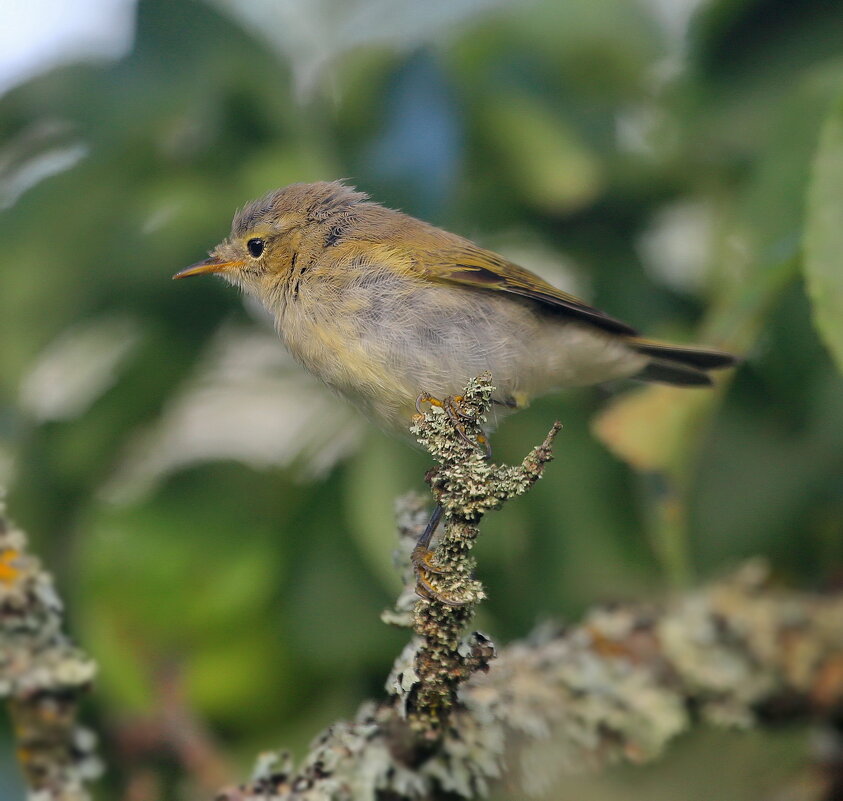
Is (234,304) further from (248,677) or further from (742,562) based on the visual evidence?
(742,562)

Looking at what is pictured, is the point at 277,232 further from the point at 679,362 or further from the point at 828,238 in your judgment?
the point at 828,238

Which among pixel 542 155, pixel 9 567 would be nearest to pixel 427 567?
pixel 9 567

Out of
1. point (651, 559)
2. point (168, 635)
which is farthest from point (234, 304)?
point (651, 559)

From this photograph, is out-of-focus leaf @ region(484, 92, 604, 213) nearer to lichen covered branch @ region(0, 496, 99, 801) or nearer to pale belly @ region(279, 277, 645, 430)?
pale belly @ region(279, 277, 645, 430)

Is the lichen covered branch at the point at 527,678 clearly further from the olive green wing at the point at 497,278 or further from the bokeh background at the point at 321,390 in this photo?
the olive green wing at the point at 497,278

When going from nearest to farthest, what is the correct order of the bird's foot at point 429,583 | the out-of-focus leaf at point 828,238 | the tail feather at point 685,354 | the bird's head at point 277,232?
the bird's foot at point 429,583, the out-of-focus leaf at point 828,238, the tail feather at point 685,354, the bird's head at point 277,232

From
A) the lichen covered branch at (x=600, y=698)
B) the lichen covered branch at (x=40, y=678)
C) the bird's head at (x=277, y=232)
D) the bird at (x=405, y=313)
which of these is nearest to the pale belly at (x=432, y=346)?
the bird at (x=405, y=313)
